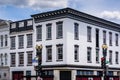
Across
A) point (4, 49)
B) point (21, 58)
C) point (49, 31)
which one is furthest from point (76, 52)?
point (4, 49)

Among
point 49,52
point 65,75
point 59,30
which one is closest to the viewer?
point 59,30

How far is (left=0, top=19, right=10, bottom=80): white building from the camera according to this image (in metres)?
56.1

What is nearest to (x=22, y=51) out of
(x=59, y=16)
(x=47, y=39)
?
(x=47, y=39)

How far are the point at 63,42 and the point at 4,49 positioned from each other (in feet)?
50.0

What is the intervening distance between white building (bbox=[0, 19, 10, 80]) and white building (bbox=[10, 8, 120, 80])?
1.17 meters

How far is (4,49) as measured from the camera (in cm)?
5675

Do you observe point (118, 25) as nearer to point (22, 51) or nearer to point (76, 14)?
point (76, 14)

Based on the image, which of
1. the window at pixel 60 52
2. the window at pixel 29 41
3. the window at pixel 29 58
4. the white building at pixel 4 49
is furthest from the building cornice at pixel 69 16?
the white building at pixel 4 49

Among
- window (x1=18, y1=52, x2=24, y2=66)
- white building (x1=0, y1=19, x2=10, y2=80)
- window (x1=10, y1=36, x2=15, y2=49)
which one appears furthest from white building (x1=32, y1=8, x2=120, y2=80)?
white building (x1=0, y1=19, x2=10, y2=80)

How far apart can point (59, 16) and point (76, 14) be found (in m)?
2.65

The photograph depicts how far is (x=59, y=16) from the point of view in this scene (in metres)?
47.2

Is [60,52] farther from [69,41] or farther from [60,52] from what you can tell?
[69,41]

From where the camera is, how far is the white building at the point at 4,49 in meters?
56.1

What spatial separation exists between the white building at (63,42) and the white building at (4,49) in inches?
→ 46.0
